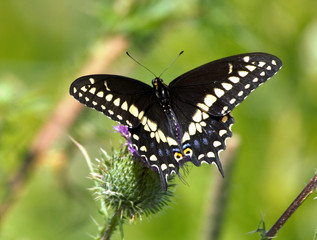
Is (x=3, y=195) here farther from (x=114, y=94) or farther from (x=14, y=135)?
(x=114, y=94)

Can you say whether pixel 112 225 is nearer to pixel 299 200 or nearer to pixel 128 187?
pixel 128 187

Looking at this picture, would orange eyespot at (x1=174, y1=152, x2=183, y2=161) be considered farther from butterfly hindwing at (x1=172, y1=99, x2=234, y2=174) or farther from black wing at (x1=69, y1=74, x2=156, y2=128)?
black wing at (x1=69, y1=74, x2=156, y2=128)

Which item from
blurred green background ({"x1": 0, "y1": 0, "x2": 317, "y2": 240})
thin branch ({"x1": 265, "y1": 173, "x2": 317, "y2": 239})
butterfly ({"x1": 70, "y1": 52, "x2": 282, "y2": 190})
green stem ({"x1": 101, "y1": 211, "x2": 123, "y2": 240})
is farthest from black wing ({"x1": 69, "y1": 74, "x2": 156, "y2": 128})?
thin branch ({"x1": 265, "y1": 173, "x2": 317, "y2": 239})

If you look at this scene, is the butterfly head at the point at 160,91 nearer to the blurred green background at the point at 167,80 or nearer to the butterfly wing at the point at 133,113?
the butterfly wing at the point at 133,113

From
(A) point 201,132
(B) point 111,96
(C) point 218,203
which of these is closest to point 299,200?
(C) point 218,203

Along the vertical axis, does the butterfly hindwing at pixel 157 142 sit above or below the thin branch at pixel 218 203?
above

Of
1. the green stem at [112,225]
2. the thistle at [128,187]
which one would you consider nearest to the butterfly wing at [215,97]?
the thistle at [128,187]
